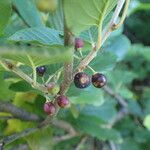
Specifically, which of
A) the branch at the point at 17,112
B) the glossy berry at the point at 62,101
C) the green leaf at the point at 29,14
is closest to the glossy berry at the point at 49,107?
the glossy berry at the point at 62,101

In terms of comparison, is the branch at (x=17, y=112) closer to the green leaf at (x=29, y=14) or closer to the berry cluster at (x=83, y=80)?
the green leaf at (x=29, y=14)

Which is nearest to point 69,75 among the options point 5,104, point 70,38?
point 70,38

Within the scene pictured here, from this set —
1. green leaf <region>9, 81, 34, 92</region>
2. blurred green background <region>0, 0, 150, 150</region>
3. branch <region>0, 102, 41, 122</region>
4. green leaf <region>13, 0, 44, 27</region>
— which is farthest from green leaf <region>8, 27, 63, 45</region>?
green leaf <region>13, 0, 44, 27</region>

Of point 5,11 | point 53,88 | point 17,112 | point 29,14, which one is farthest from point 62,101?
point 29,14

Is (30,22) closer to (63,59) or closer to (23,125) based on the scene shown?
(23,125)

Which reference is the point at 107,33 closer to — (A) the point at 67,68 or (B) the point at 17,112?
(A) the point at 67,68

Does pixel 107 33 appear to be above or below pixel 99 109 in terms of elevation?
above
